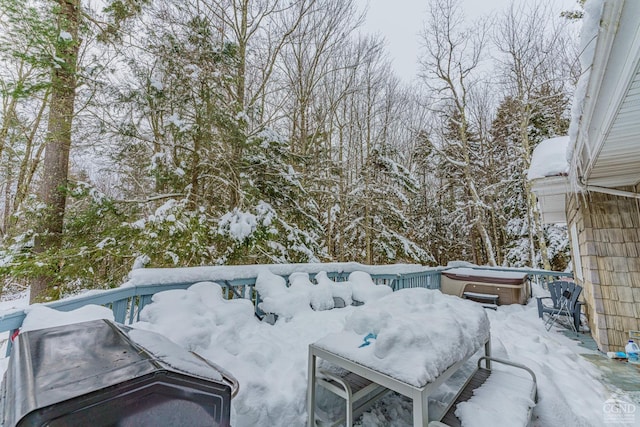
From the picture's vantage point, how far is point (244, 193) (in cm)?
559

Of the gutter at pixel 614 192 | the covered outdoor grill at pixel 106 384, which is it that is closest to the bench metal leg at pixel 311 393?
the covered outdoor grill at pixel 106 384

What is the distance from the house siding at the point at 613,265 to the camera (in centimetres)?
392

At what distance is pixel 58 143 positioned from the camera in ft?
17.3

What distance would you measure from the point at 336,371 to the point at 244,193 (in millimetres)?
4132

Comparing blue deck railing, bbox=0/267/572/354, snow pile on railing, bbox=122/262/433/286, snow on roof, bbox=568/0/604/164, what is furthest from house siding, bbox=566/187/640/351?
blue deck railing, bbox=0/267/572/354

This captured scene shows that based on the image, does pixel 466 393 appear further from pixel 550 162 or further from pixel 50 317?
pixel 550 162

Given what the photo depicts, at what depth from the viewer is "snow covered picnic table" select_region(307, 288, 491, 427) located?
1.64 metres

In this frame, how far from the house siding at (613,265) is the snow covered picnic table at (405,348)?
9.94ft

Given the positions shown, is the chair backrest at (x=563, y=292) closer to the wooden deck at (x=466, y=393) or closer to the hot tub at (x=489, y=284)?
the hot tub at (x=489, y=284)

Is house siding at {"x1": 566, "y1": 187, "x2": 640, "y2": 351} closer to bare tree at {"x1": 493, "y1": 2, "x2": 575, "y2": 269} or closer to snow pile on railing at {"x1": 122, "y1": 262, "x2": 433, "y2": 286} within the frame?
snow pile on railing at {"x1": 122, "y1": 262, "x2": 433, "y2": 286}

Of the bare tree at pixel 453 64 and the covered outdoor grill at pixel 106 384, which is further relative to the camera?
the bare tree at pixel 453 64

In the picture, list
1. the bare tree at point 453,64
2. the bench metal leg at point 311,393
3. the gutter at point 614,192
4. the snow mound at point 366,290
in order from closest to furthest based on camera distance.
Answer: the bench metal leg at point 311,393, the gutter at point 614,192, the snow mound at point 366,290, the bare tree at point 453,64

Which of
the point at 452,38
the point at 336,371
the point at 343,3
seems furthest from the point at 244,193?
the point at 452,38

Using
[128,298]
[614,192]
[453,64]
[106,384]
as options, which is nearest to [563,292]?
[614,192]
